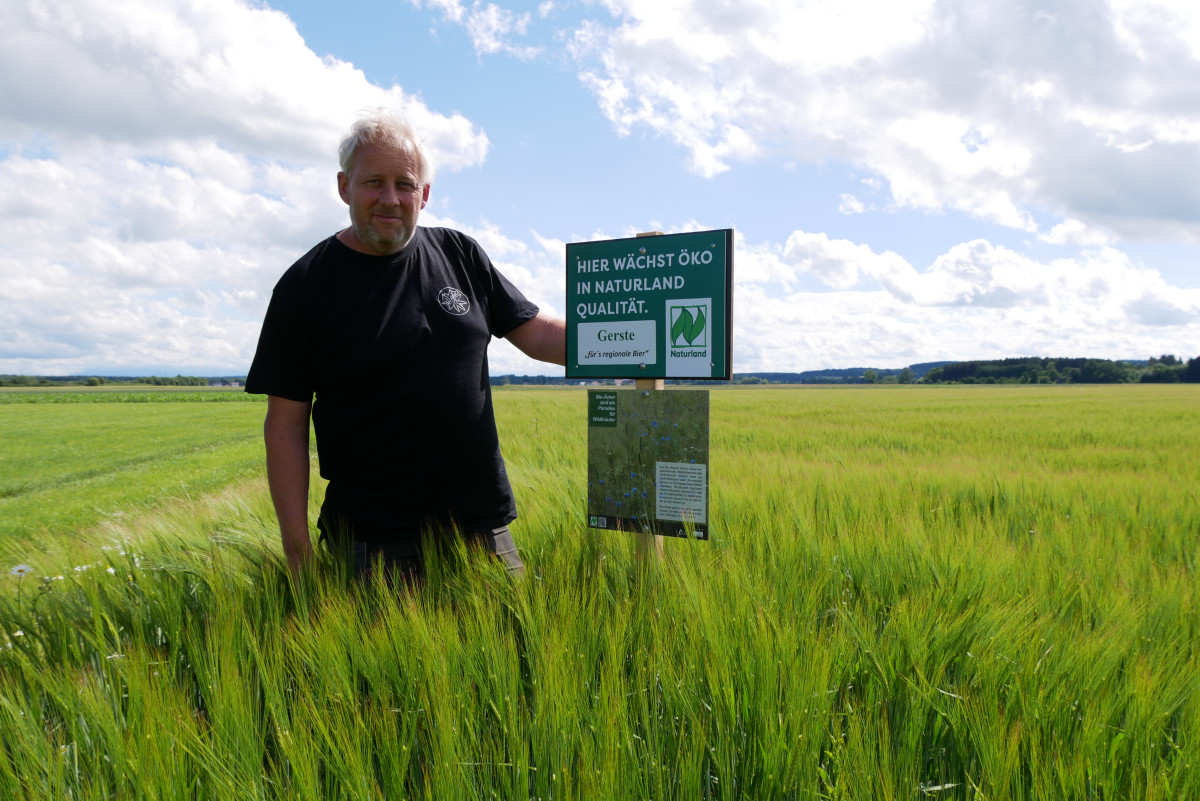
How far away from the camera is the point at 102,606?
1883mm

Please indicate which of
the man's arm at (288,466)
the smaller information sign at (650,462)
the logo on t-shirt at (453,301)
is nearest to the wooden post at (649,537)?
the smaller information sign at (650,462)

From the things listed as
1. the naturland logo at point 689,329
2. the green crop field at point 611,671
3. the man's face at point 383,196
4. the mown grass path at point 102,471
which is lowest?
the mown grass path at point 102,471

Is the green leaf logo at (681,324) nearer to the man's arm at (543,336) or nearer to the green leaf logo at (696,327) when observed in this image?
the green leaf logo at (696,327)

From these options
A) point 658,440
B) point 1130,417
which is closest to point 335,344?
point 658,440

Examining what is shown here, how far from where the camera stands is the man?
2.25 m

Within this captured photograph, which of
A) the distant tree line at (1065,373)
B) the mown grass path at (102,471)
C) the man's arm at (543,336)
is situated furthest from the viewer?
the distant tree line at (1065,373)

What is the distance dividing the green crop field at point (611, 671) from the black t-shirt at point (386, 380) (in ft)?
1.09

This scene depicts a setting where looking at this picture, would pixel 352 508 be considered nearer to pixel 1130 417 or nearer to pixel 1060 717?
pixel 1060 717

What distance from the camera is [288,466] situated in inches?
90.4

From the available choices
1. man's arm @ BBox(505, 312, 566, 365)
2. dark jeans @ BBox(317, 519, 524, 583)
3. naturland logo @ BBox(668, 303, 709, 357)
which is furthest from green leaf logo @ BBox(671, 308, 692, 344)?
dark jeans @ BBox(317, 519, 524, 583)

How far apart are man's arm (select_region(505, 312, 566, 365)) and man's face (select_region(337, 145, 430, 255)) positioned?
2.11 ft

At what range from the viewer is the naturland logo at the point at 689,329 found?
2.39m

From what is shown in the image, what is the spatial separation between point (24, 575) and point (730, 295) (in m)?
2.86

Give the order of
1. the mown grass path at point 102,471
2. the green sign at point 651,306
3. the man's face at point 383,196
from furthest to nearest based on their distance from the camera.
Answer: the mown grass path at point 102,471, the green sign at point 651,306, the man's face at point 383,196
